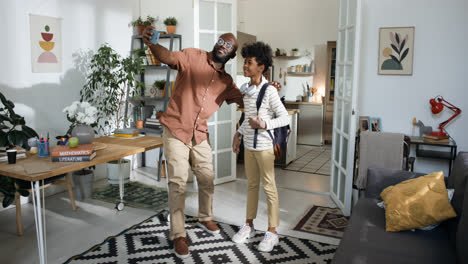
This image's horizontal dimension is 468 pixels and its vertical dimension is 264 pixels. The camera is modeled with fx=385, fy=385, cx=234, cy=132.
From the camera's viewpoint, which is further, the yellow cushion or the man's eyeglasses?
the man's eyeglasses

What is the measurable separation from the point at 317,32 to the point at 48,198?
626 cm

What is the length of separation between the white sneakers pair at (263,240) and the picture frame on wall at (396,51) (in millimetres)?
2169

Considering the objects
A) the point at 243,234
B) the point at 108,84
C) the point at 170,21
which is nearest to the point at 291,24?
the point at 170,21

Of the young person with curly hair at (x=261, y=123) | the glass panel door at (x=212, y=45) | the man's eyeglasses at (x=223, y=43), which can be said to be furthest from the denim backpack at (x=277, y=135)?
the glass panel door at (x=212, y=45)

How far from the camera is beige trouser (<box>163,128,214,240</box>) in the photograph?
2.87 metres

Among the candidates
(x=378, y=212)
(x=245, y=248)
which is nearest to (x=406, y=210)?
(x=378, y=212)

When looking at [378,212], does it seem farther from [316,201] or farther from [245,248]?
[316,201]

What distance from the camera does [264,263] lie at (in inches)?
110

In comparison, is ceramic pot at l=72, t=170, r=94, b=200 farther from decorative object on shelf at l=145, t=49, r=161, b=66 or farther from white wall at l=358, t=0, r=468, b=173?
white wall at l=358, t=0, r=468, b=173

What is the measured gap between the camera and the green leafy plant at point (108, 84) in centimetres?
459

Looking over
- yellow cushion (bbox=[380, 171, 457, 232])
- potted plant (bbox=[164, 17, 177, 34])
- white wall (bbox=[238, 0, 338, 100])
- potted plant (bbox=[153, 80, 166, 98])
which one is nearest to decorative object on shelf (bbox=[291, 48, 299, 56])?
white wall (bbox=[238, 0, 338, 100])

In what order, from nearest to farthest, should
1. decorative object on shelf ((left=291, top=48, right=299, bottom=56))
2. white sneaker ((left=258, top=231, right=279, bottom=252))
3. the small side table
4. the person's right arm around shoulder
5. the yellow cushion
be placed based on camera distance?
the yellow cushion
the person's right arm around shoulder
white sneaker ((left=258, top=231, right=279, bottom=252))
the small side table
decorative object on shelf ((left=291, top=48, right=299, bottom=56))

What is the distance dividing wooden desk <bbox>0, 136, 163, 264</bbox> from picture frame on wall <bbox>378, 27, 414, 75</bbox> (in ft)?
8.05

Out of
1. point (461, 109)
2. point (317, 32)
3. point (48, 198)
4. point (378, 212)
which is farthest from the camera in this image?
point (317, 32)
